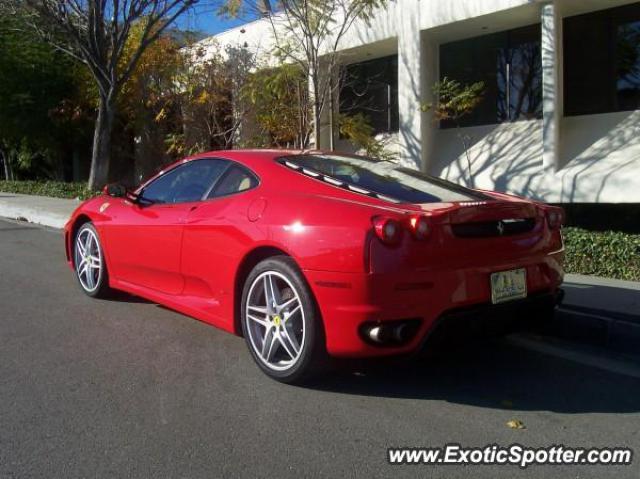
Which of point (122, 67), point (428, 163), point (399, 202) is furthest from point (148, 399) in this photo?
point (122, 67)

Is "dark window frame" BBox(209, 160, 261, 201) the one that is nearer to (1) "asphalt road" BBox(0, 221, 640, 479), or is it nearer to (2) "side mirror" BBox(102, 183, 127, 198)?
(1) "asphalt road" BBox(0, 221, 640, 479)

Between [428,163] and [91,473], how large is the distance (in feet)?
34.6

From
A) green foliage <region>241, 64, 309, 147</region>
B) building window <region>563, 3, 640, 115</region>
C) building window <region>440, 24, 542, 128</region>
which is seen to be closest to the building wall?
building window <region>440, 24, 542, 128</region>

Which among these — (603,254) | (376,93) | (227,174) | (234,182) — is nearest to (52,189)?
(376,93)

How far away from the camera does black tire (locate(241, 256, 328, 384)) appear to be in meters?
3.64

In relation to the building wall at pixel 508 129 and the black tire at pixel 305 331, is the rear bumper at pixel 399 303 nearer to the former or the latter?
the black tire at pixel 305 331

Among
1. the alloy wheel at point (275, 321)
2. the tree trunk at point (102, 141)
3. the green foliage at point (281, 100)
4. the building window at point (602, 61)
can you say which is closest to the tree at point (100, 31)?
the tree trunk at point (102, 141)

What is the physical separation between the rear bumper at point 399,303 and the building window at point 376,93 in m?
10.6

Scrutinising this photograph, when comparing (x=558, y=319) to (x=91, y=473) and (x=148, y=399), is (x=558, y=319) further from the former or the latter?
(x=91, y=473)

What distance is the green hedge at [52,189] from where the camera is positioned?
1690 centimetres

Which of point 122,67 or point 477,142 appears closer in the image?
point 477,142

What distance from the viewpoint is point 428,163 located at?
41.5 ft

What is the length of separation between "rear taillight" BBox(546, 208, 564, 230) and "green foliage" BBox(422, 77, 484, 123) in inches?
266

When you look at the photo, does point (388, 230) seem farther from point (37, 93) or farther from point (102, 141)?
point (37, 93)
